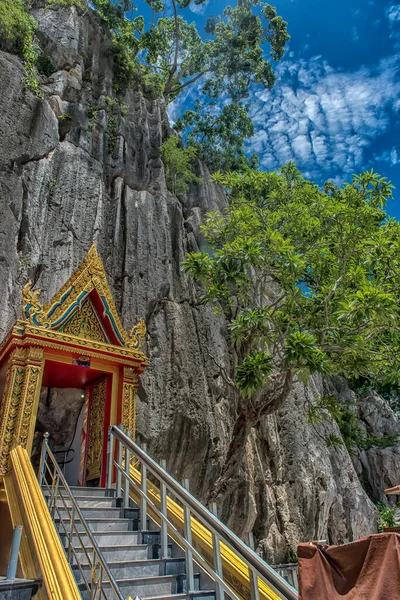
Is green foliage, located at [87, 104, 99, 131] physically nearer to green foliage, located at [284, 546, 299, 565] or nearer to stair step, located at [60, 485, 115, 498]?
stair step, located at [60, 485, 115, 498]

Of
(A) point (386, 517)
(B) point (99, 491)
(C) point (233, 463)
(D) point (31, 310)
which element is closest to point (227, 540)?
(B) point (99, 491)

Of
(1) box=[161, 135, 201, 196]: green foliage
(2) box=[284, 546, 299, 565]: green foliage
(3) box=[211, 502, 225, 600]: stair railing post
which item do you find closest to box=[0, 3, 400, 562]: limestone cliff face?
(2) box=[284, 546, 299, 565]: green foliage

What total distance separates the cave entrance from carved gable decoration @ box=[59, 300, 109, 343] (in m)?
0.55

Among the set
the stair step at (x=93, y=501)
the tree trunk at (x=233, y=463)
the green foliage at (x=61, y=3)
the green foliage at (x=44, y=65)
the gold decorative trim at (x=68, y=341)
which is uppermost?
the green foliage at (x=61, y=3)

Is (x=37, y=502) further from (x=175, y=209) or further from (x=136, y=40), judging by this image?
(x=136, y=40)

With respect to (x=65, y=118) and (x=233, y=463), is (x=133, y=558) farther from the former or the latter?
(x=65, y=118)

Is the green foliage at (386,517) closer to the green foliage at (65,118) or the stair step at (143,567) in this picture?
the stair step at (143,567)

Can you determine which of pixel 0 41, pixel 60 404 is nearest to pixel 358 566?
pixel 60 404

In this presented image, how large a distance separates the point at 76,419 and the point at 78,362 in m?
3.14

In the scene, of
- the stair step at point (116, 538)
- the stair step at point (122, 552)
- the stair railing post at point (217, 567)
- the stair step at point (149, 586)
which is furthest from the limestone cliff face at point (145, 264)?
the stair railing post at point (217, 567)

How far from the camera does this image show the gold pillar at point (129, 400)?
695 centimetres

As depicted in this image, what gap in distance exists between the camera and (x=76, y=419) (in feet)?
30.8

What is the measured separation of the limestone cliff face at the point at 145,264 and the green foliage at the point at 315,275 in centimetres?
238

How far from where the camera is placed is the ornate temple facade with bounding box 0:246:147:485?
5895 millimetres
